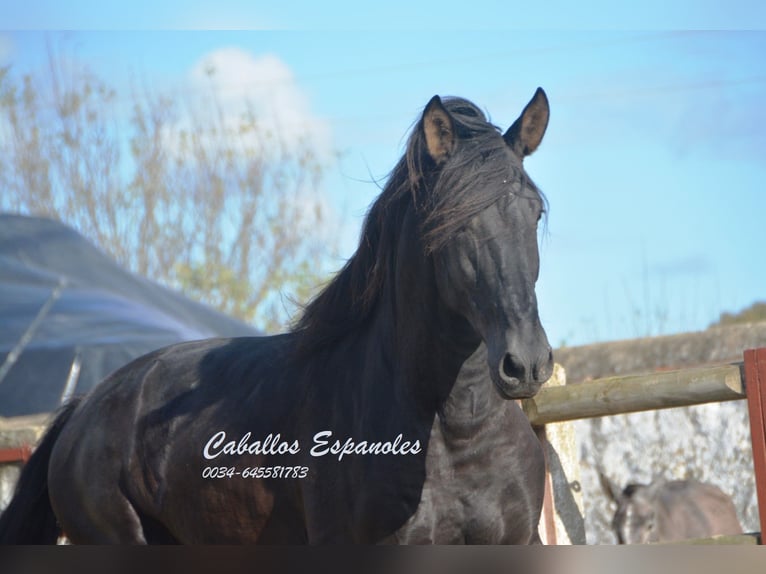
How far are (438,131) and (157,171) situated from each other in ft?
5.18

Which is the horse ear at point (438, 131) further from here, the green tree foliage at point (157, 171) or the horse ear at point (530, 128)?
the green tree foliage at point (157, 171)

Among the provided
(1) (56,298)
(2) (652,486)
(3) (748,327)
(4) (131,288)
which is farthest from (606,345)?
(1) (56,298)

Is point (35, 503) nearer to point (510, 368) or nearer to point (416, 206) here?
point (416, 206)

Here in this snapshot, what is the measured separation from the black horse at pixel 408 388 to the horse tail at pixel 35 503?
0.74 meters

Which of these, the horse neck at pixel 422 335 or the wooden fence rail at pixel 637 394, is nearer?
the horse neck at pixel 422 335

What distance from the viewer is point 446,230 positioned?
259cm

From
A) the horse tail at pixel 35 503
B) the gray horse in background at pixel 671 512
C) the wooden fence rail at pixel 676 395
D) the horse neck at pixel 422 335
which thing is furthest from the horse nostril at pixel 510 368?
the gray horse in background at pixel 671 512

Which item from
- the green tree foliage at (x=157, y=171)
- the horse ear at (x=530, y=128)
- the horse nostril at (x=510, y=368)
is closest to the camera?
the horse nostril at (x=510, y=368)

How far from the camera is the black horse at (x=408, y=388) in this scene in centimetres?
257

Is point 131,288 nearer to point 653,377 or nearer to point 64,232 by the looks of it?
point 64,232

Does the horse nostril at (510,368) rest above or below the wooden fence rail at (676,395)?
below

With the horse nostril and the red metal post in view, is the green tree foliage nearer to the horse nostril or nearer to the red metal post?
the horse nostril

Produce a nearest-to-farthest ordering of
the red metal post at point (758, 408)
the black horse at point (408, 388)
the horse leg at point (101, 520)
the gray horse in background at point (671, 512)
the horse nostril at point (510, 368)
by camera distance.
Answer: the horse nostril at point (510, 368), the black horse at point (408, 388), the red metal post at point (758, 408), the horse leg at point (101, 520), the gray horse in background at point (671, 512)

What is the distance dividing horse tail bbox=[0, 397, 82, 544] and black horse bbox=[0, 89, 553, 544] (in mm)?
736
